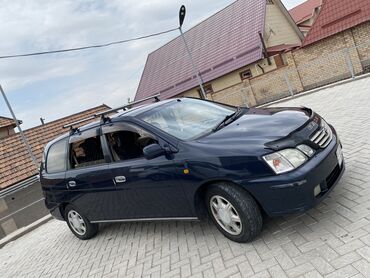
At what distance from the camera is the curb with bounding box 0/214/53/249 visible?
795 cm

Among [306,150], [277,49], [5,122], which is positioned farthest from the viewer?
[277,49]

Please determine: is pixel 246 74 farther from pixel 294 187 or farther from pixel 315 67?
pixel 294 187

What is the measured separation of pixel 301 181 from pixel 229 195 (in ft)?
2.39

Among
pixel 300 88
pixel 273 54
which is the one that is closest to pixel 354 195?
pixel 300 88

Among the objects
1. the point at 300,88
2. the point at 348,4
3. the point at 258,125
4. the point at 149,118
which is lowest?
the point at 300,88

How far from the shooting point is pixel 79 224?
5863mm

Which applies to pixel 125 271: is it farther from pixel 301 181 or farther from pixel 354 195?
pixel 354 195

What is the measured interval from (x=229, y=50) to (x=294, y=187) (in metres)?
23.1

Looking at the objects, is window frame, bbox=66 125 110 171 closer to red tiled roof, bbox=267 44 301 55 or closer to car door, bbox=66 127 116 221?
car door, bbox=66 127 116 221

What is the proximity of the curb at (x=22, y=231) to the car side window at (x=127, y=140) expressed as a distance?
15.4ft

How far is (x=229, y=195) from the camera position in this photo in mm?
3578

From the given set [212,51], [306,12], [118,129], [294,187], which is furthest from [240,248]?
[306,12]

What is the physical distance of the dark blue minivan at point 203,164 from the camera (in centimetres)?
339

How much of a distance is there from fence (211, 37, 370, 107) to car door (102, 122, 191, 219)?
40.3 ft
